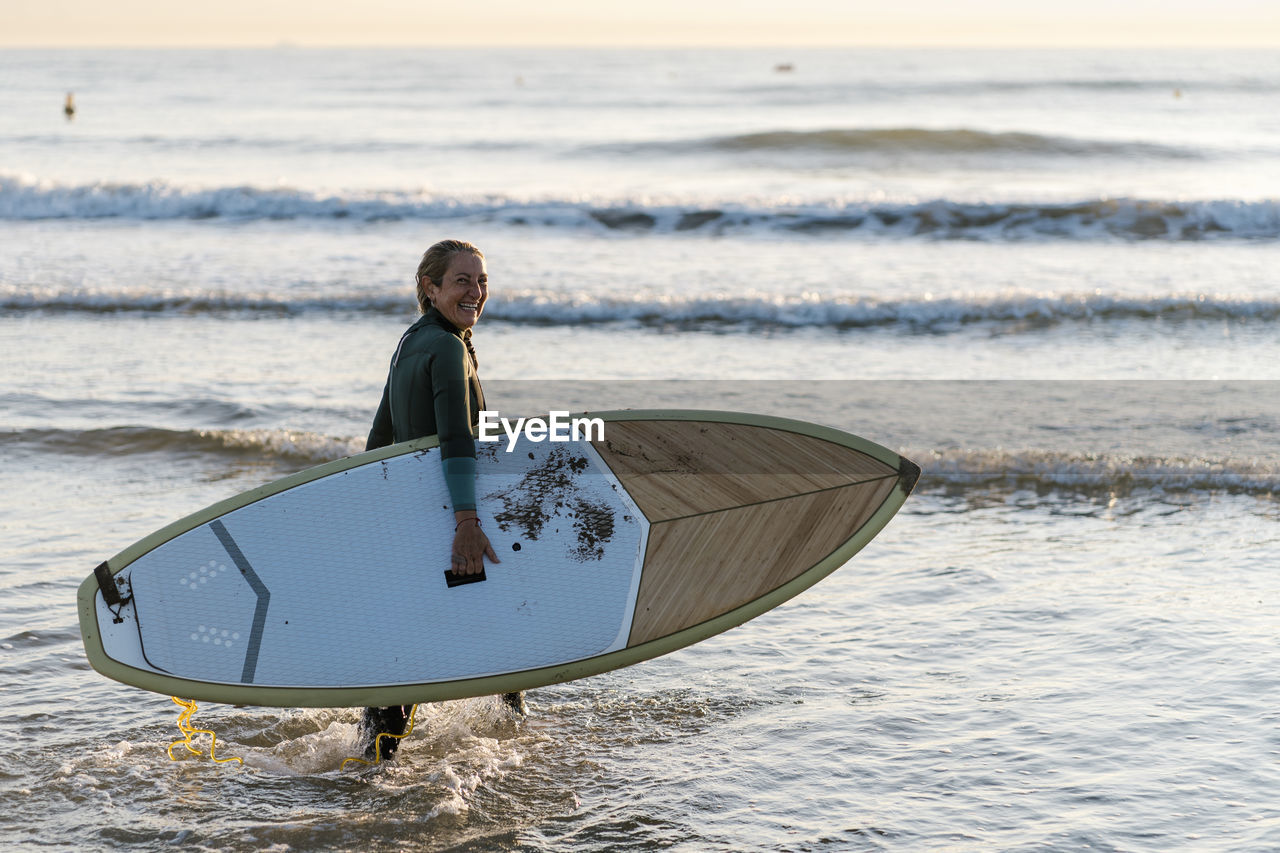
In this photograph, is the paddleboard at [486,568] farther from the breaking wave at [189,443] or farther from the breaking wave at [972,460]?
the breaking wave at [189,443]

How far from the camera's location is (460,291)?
139 inches

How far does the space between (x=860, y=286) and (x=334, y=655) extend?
1179 centimetres

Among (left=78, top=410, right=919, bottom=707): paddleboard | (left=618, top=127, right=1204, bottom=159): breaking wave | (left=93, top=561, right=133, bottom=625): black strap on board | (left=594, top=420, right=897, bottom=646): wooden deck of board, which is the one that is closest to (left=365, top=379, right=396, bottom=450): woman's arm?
(left=78, top=410, right=919, bottom=707): paddleboard

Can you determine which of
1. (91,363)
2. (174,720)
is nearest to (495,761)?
(174,720)

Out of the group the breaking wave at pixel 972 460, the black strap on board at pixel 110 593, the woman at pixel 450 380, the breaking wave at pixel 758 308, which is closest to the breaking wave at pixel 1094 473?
the breaking wave at pixel 972 460

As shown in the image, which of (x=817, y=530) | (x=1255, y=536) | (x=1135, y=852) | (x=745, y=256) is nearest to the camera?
(x=1135, y=852)

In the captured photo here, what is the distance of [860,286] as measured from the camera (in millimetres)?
14594

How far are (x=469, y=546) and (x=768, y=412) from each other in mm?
5414

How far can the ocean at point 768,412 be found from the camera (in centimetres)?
367

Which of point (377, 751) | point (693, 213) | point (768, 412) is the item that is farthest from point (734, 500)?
point (693, 213)

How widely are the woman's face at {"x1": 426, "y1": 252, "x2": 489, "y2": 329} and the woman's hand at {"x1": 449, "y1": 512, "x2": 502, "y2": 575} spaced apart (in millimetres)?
608

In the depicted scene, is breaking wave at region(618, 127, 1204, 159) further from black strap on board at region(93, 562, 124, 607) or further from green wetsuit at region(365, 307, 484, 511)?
black strap on board at region(93, 562, 124, 607)

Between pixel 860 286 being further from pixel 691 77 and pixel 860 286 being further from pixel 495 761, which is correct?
pixel 691 77

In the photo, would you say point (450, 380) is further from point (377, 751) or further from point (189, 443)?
point (189, 443)
